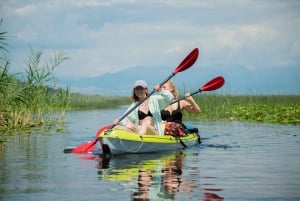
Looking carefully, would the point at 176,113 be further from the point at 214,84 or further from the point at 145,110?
the point at 145,110

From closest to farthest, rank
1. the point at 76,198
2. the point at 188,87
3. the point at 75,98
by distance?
the point at 76,198
the point at 188,87
the point at 75,98

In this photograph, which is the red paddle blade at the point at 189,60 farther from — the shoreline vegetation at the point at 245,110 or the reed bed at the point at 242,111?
the reed bed at the point at 242,111

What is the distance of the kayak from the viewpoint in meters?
11.6

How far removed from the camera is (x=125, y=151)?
11953 millimetres

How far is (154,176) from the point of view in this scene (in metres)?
8.98

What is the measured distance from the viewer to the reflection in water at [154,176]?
738cm

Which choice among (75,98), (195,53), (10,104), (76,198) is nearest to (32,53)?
(10,104)

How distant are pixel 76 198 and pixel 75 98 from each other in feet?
114

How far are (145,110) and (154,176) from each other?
3457mm

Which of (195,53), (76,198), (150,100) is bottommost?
(76,198)

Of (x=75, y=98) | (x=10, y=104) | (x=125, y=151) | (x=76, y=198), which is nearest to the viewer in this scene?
(x=76, y=198)

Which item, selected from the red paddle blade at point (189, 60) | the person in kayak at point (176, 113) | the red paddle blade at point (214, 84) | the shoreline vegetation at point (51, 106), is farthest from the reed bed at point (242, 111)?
the red paddle blade at point (189, 60)

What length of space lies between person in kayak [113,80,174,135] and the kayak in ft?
0.70

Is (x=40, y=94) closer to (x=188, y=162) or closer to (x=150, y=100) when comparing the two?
(x=150, y=100)
